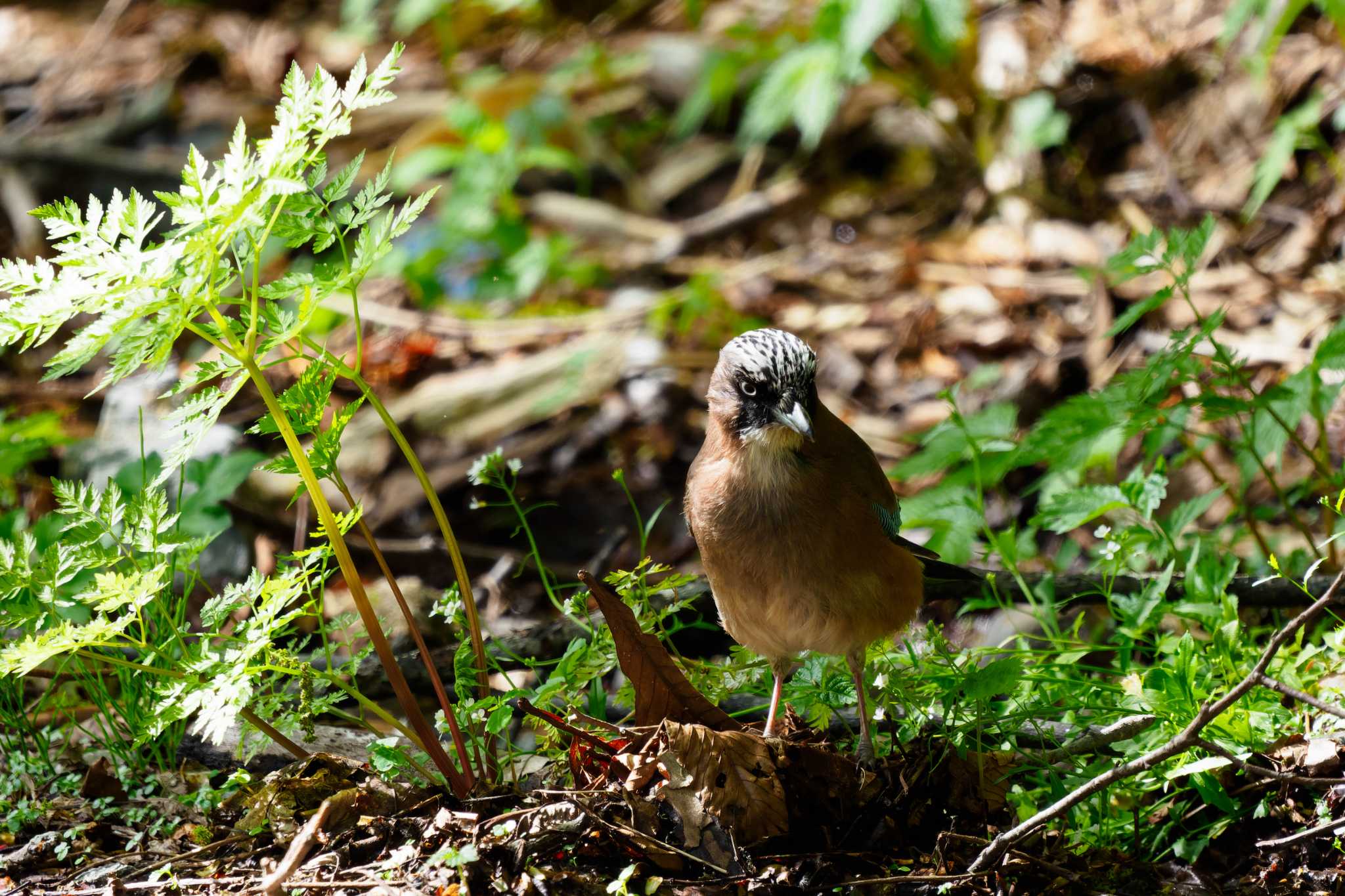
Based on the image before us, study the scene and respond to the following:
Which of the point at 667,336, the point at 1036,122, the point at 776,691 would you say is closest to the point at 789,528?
the point at 776,691

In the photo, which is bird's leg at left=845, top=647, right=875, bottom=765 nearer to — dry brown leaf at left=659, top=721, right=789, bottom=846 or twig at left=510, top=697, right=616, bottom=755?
dry brown leaf at left=659, top=721, right=789, bottom=846

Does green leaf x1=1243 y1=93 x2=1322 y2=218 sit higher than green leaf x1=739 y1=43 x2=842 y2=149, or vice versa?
green leaf x1=739 y1=43 x2=842 y2=149

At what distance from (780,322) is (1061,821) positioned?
490 centimetres

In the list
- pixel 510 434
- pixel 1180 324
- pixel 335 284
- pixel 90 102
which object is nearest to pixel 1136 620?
pixel 335 284

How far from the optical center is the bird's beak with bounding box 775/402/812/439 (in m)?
3.38

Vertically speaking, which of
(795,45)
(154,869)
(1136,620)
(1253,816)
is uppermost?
(795,45)

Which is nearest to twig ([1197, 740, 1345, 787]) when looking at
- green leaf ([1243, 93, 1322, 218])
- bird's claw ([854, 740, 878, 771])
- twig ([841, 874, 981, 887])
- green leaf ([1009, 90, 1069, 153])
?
twig ([841, 874, 981, 887])

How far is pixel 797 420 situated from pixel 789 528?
11.7 inches

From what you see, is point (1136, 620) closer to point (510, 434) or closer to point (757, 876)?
point (757, 876)

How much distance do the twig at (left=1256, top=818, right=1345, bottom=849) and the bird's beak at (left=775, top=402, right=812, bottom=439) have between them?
1440mm

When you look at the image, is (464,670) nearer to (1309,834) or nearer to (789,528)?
(789,528)

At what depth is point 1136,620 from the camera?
3.67m

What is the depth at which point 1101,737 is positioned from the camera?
10.4ft

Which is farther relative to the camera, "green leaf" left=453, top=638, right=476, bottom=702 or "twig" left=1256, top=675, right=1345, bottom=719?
"green leaf" left=453, top=638, right=476, bottom=702
